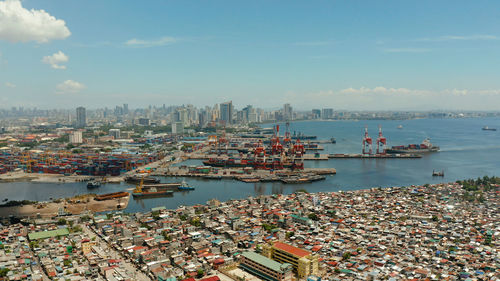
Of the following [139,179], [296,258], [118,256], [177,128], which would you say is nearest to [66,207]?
[139,179]

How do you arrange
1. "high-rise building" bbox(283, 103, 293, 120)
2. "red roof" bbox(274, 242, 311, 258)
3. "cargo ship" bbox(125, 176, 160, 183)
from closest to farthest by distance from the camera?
"red roof" bbox(274, 242, 311, 258) → "cargo ship" bbox(125, 176, 160, 183) → "high-rise building" bbox(283, 103, 293, 120)

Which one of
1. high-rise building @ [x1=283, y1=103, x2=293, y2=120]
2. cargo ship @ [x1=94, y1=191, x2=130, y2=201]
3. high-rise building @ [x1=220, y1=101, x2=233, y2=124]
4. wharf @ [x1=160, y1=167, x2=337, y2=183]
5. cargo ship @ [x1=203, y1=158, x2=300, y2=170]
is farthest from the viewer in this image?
high-rise building @ [x1=283, y1=103, x2=293, y2=120]

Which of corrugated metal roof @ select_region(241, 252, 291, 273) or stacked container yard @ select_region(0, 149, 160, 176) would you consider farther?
stacked container yard @ select_region(0, 149, 160, 176)

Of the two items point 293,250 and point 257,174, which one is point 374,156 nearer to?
point 257,174

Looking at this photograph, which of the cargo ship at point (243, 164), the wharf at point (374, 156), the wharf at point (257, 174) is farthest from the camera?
the wharf at point (374, 156)

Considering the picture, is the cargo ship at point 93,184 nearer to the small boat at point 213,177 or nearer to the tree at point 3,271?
the small boat at point 213,177

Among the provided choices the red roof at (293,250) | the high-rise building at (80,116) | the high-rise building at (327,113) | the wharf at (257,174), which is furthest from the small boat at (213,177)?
the high-rise building at (327,113)

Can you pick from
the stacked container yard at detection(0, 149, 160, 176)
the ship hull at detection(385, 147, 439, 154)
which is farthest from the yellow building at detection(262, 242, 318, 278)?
the ship hull at detection(385, 147, 439, 154)

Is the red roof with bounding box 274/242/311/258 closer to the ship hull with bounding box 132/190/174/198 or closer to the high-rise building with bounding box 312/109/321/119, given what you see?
the ship hull with bounding box 132/190/174/198
